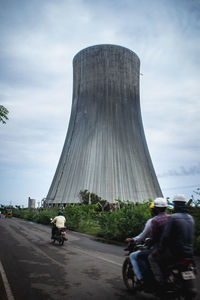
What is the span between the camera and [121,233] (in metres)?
11.8

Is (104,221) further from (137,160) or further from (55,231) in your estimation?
(137,160)

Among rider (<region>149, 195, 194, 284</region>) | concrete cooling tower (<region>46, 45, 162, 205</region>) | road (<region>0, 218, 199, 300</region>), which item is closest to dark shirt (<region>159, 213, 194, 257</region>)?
rider (<region>149, 195, 194, 284</region>)

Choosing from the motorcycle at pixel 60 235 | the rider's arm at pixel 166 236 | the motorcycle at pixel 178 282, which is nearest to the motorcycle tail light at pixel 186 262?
the motorcycle at pixel 178 282

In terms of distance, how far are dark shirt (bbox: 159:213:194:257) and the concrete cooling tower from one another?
24.6 m

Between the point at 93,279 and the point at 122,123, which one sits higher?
the point at 122,123

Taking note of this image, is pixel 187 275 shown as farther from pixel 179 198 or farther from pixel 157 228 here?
pixel 179 198

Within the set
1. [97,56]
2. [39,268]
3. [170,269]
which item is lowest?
[39,268]

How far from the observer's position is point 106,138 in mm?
28906

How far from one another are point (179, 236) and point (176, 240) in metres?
0.06

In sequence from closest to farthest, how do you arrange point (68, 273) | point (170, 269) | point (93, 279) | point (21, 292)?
point (170, 269) < point (21, 292) < point (93, 279) < point (68, 273)

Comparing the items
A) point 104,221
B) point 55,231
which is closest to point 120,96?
point 104,221

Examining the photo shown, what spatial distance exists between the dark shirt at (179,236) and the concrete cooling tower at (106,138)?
24574mm

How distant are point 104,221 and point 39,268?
7.78m

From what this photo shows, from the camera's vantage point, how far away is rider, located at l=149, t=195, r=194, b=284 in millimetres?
3238
